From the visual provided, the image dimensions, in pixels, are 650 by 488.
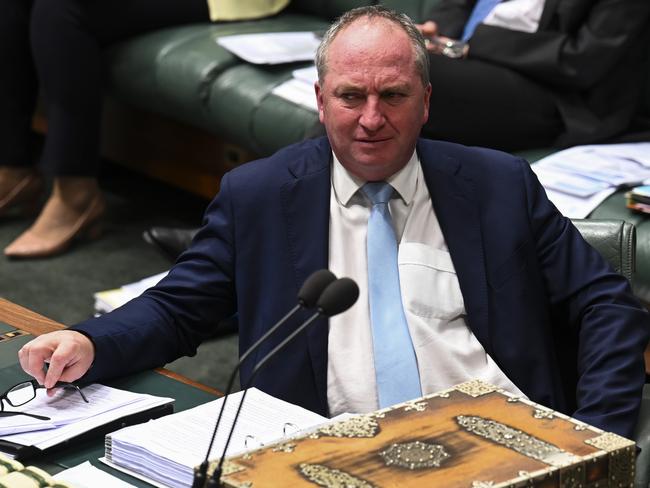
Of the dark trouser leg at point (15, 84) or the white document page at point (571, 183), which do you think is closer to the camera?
the white document page at point (571, 183)

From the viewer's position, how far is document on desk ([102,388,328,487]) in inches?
54.4

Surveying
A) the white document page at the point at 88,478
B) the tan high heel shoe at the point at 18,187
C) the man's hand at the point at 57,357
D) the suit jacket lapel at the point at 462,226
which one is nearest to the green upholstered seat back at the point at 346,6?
the tan high heel shoe at the point at 18,187

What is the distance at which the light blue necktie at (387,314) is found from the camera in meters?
1.75

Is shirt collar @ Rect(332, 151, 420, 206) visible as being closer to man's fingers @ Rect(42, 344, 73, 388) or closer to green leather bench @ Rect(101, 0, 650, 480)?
man's fingers @ Rect(42, 344, 73, 388)

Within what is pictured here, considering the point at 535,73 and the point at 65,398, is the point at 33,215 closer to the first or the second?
the point at 535,73

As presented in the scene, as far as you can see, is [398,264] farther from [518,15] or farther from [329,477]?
[518,15]

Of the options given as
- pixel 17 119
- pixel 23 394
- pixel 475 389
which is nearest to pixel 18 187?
pixel 17 119

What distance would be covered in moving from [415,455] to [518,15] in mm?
2067

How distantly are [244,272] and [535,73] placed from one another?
1.46m

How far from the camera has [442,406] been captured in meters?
1.33

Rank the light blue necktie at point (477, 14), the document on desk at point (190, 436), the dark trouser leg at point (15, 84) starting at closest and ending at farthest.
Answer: the document on desk at point (190, 436)
the light blue necktie at point (477, 14)
the dark trouser leg at point (15, 84)

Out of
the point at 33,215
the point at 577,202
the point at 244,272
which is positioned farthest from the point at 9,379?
the point at 33,215

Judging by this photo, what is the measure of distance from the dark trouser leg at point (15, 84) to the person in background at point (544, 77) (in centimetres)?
144

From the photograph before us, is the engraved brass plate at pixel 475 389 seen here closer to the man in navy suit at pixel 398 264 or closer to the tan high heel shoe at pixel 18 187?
the man in navy suit at pixel 398 264
